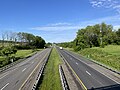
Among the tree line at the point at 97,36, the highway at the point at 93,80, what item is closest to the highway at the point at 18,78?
the highway at the point at 93,80

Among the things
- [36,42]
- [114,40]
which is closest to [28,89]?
[114,40]

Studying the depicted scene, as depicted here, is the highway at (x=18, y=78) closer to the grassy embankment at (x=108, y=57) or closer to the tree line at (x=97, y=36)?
the grassy embankment at (x=108, y=57)

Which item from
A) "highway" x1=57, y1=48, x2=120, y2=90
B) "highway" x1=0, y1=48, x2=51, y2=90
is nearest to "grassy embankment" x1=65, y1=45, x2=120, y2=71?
"highway" x1=57, y1=48, x2=120, y2=90

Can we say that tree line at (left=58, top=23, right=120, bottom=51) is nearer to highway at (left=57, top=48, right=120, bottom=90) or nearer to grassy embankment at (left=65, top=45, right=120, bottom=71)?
grassy embankment at (left=65, top=45, right=120, bottom=71)

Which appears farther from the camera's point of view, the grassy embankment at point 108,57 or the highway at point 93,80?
the grassy embankment at point 108,57

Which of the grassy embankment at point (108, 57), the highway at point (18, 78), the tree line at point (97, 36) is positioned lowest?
the highway at point (18, 78)

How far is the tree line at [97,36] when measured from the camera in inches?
4734

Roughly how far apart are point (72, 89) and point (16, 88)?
5.96 metres

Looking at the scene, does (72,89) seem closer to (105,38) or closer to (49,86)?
(49,86)

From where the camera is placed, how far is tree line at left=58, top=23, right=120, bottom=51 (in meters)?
120

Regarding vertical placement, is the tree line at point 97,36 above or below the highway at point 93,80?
above

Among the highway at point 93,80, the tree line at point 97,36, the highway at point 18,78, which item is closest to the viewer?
the highway at point 93,80

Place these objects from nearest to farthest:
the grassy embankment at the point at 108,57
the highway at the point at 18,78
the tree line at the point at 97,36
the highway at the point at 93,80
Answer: the highway at the point at 93,80, the highway at the point at 18,78, the grassy embankment at the point at 108,57, the tree line at the point at 97,36

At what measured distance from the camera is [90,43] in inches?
4879
